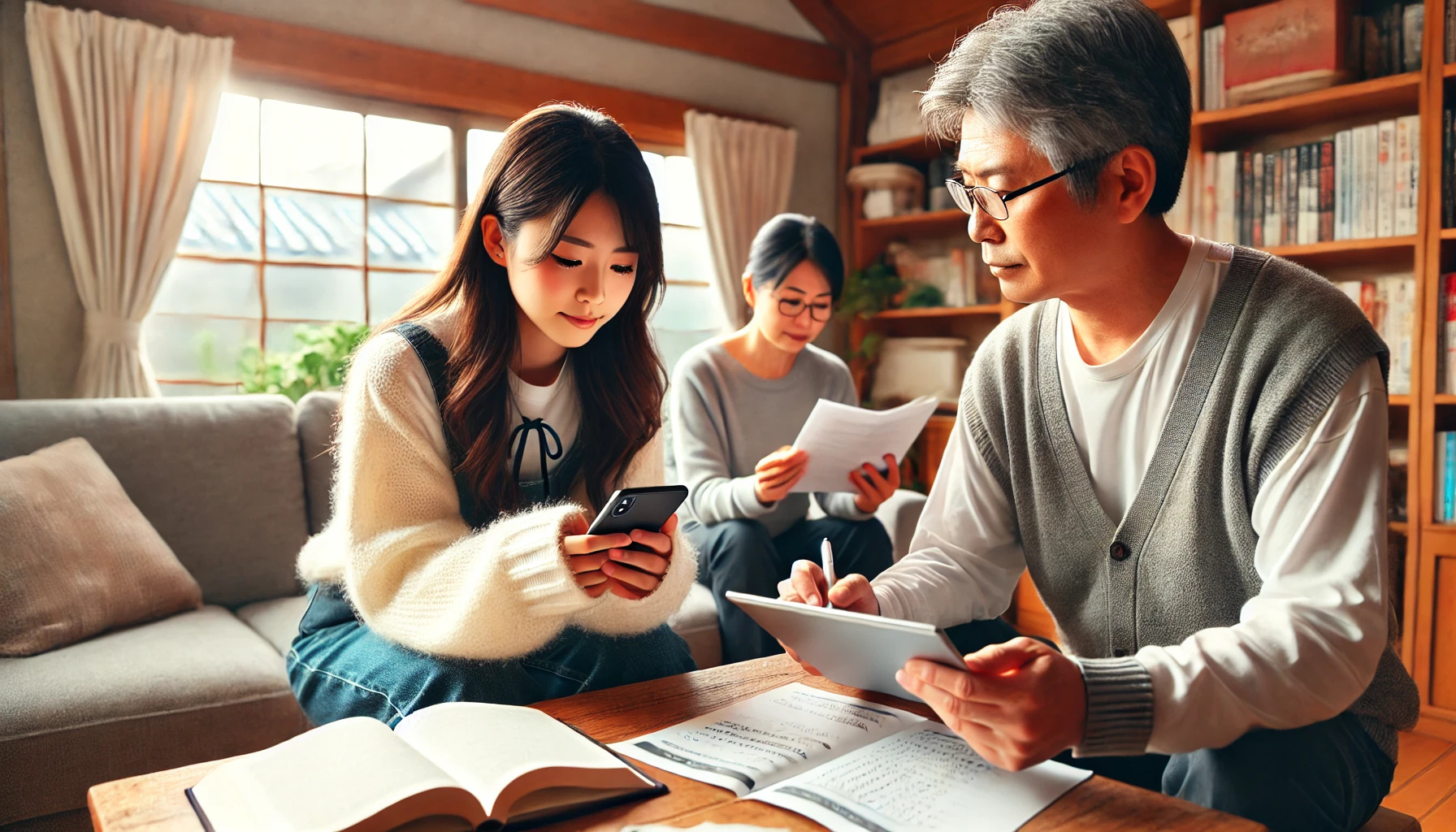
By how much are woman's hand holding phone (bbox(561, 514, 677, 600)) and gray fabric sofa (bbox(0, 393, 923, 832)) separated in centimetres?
89

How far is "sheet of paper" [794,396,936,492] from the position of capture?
6.60 feet

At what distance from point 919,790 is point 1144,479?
1.60 feet

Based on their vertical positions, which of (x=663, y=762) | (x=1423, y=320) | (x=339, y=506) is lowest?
(x=663, y=762)

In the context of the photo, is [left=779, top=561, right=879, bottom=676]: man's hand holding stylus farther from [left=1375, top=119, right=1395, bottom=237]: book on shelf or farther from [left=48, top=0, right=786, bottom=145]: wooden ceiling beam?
[left=48, top=0, right=786, bottom=145]: wooden ceiling beam

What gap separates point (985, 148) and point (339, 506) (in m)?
0.97

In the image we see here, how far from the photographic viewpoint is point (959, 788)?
0.88 metres

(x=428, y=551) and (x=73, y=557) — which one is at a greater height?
(x=428, y=551)

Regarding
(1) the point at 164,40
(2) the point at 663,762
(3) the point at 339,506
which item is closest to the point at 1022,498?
(2) the point at 663,762

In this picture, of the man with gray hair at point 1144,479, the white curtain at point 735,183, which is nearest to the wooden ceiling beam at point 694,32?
the white curtain at point 735,183

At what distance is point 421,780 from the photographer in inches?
31.3

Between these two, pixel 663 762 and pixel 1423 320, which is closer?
pixel 663 762

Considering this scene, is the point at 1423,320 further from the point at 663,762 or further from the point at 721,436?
the point at 663,762

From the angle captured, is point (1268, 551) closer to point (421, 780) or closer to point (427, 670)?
point (421, 780)

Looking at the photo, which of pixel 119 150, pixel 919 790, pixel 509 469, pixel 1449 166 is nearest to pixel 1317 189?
pixel 1449 166
